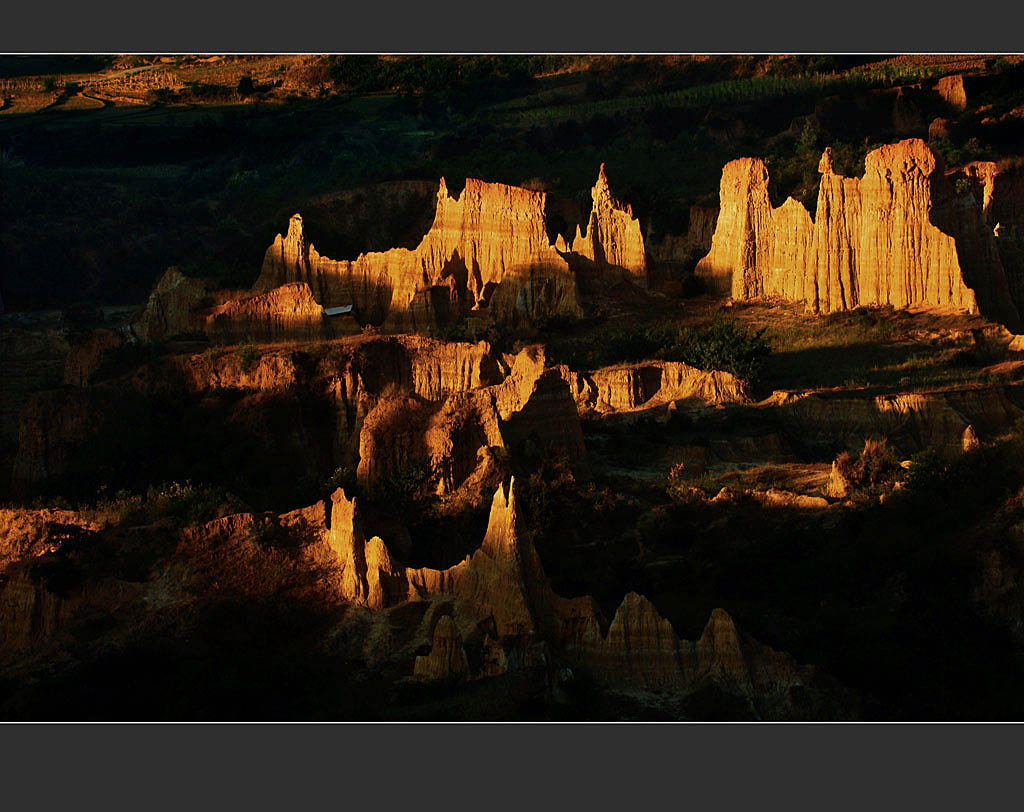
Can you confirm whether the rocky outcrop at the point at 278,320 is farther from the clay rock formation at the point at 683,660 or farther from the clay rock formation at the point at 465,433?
the clay rock formation at the point at 683,660

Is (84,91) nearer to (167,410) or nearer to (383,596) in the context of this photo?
(167,410)

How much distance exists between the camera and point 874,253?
53000 millimetres

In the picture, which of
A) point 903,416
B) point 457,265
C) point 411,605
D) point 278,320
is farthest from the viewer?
point 457,265

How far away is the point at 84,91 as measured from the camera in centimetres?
9031

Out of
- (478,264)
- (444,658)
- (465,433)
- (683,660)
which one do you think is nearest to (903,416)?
(465,433)

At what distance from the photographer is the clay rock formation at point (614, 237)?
58.4m

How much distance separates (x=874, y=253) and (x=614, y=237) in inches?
355

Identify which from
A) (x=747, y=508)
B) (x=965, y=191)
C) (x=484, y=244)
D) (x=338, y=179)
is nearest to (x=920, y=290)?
(x=965, y=191)

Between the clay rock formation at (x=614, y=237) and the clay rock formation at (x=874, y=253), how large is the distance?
3.15 meters

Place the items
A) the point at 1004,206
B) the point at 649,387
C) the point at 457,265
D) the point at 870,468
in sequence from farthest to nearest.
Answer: the point at 1004,206 < the point at 457,265 < the point at 649,387 < the point at 870,468

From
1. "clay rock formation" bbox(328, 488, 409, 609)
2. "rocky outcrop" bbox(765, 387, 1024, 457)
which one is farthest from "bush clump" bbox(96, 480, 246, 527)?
"rocky outcrop" bbox(765, 387, 1024, 457)

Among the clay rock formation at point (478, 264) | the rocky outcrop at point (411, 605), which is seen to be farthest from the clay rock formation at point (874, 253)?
the rocky outcrop at point (411, 605)

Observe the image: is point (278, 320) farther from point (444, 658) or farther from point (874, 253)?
point (444, 658)

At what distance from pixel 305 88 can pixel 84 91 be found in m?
10.1
